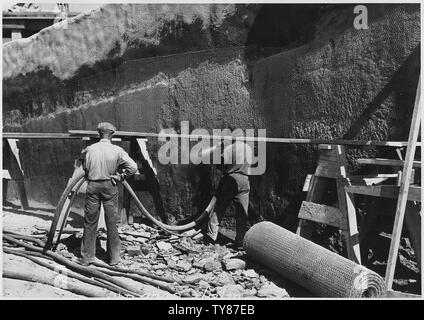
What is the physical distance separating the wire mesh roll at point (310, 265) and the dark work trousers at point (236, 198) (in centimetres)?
66

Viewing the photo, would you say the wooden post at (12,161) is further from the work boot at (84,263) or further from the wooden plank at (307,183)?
the wooden plank at (307,183)

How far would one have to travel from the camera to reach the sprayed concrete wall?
5203 mm

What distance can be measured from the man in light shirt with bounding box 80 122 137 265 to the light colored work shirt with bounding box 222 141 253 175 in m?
1.49

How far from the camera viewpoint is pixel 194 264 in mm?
5789

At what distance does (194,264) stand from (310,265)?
156 cm

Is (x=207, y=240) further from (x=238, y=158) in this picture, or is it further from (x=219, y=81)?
(x=219, y=81)

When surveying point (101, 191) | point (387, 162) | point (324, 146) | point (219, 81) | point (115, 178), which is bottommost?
point (101, 191)

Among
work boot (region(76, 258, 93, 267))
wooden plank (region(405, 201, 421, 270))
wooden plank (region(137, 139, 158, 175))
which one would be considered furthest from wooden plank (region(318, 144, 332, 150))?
work boot (region(76, 258, 93, 267))

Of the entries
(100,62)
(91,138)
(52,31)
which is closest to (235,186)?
(91,138)

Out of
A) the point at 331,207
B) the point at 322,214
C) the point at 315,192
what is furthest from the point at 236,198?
the point at 331,207

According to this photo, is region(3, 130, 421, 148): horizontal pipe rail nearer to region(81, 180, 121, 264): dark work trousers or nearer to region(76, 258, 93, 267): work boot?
region(81, 180, 121, 264): dark work trousers

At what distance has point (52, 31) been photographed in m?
9.07
